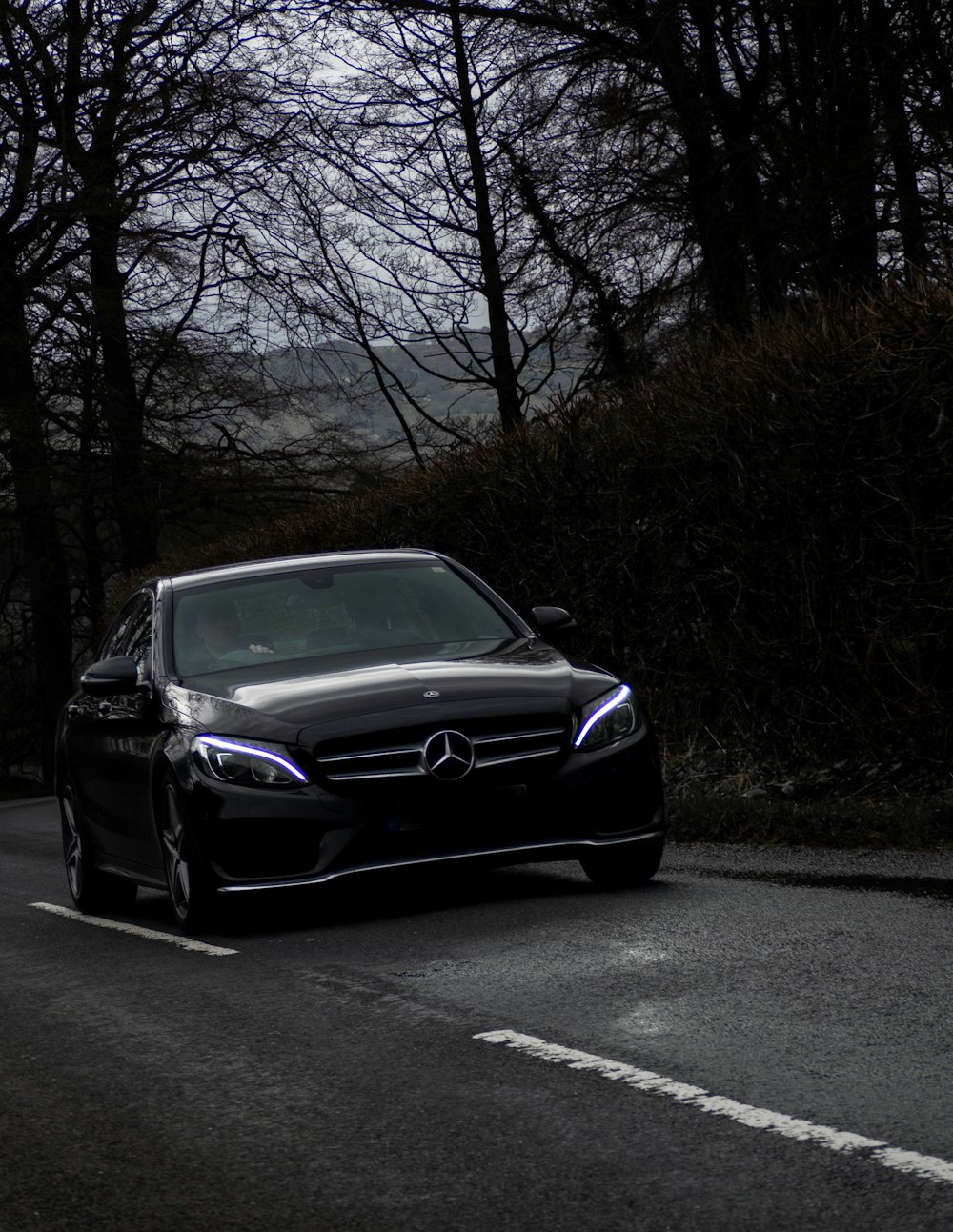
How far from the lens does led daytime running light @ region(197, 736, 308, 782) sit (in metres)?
7.74

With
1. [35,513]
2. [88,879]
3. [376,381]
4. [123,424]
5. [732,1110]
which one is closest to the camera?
[732,1110]

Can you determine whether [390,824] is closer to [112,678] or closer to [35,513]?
[112,678]

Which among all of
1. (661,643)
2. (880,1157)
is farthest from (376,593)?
(880,1157)

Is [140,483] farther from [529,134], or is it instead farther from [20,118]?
[529,134]

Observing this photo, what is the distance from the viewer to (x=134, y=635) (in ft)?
33.0

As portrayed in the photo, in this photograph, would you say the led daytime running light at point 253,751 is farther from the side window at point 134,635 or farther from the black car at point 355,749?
the side window at point 134,635

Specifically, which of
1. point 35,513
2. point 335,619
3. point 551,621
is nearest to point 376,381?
point 35,513

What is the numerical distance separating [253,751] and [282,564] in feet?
7.03

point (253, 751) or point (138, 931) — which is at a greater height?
point (253, 751)

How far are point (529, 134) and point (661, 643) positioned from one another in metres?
9.65

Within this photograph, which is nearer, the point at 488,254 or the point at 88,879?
the point at 88,879

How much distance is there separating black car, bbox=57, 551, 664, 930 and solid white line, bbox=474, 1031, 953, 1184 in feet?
7.29

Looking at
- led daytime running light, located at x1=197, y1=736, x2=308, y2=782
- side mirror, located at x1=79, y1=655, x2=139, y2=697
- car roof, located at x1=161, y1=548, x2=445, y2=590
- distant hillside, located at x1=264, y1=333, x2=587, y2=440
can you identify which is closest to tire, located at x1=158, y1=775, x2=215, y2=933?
led daytime running light, located at x1=197, y1=736, x2=308, y2=782

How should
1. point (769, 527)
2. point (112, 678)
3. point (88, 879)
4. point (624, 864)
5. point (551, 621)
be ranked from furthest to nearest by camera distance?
point (769, 527), point (88, 879), point (551, 621), point (112, 678), point (624, 864)
